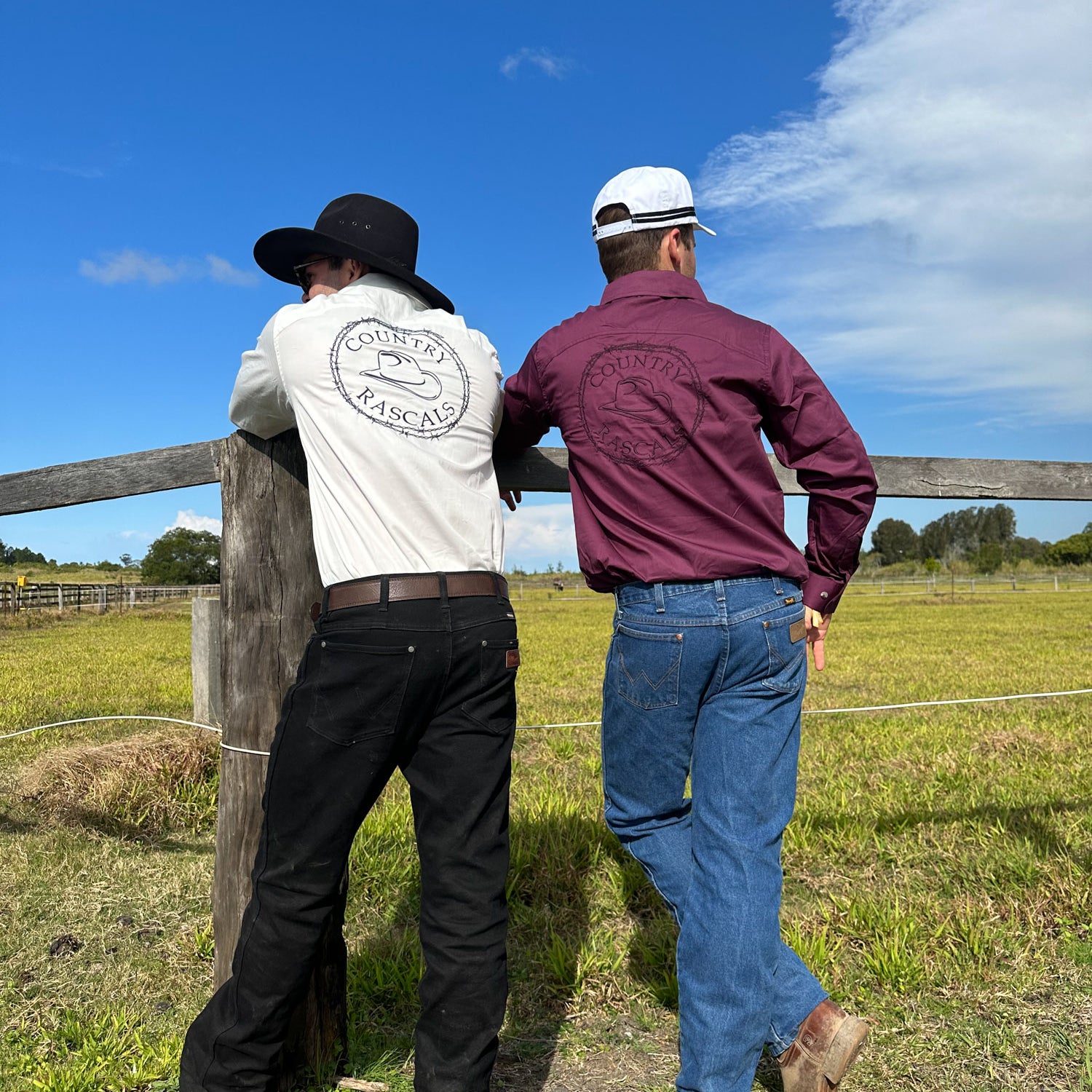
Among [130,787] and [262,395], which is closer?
[262,395]

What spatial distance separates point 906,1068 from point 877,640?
1813 centimetres

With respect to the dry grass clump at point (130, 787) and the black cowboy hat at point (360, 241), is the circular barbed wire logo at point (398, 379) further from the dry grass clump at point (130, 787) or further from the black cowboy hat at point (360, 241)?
the dry grass clump at point (130, 787)

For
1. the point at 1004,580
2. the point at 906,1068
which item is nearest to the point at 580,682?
the point at 906,1068

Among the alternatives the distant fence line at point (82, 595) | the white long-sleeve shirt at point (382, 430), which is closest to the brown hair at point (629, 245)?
the white long-sleeve shirt at point (382, 430)

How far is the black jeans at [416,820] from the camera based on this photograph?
198 cm

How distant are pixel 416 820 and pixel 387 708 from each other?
27 centimetres

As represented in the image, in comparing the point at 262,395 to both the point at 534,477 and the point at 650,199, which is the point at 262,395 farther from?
the point at 650,199

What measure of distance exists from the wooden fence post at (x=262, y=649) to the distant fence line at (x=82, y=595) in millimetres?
30900

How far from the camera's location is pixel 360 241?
2311mm

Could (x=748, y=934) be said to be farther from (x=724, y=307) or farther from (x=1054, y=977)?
(x=1054, y=977)

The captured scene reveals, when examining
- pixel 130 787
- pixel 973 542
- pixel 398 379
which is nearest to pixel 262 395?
pixel 398 379

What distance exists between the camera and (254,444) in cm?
249

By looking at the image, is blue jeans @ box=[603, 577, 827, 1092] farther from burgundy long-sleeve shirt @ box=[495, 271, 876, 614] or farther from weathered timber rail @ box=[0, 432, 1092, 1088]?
weathered timber rail @ box=[0, 432, 1092, 1088]

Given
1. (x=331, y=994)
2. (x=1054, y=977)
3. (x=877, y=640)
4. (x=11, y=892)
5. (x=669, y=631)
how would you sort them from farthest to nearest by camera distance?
(x=877, y=640)
(x=11, y=892)
(x=1054, y=977)
(x=331, y=994)
(x=669, y=631)
